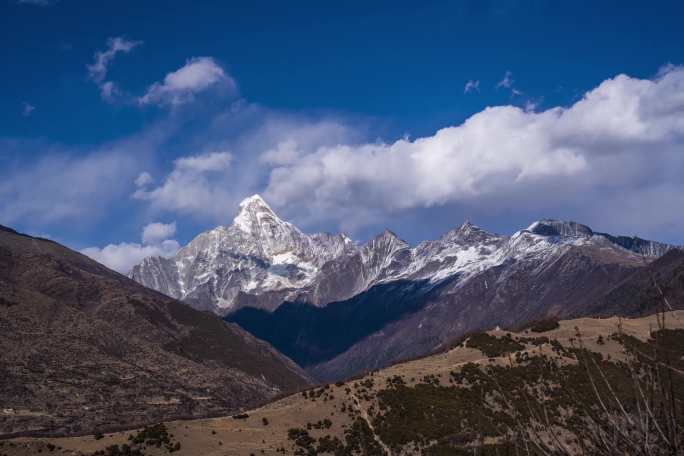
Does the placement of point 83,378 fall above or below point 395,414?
above

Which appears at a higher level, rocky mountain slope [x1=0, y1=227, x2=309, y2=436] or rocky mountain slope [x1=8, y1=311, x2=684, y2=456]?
rocky mountain slope [x1=0, y1=227, x2=309, y2=436]

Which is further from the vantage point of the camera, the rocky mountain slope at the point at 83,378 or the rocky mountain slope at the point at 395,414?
the rocky mountain slope at the point at 83,378

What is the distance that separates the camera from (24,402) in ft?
413

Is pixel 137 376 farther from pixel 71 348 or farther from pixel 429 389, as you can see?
pixel 429 389

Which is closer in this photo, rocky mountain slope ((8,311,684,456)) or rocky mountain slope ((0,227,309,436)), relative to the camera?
rocky mountain slope ((8,311,684,456))

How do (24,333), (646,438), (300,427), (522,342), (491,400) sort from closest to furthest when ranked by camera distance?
1. (646,438)
2. (300,427)
3. (491,400)
4. (522,342)
5. (24,333)

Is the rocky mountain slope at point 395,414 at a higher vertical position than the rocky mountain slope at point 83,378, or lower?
lower

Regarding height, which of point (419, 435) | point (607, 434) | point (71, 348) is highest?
point (71, 348)

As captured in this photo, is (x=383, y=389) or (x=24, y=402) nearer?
(x=383, y=389)

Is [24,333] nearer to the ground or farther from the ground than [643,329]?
farther from the ground

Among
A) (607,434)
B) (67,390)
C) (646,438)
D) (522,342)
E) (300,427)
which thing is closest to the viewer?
(646,438)

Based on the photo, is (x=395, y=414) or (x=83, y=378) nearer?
(x=395, y=414)

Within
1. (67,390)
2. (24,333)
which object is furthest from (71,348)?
(67,390)

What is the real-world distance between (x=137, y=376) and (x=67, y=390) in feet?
82.6
